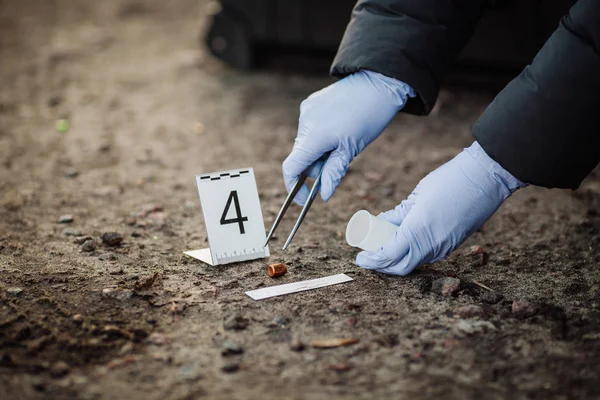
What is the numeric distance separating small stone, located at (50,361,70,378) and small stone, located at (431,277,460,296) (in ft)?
3.06

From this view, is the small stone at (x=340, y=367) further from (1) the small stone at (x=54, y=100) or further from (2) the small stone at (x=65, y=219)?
(1) the small stone at (x=54, y=100)

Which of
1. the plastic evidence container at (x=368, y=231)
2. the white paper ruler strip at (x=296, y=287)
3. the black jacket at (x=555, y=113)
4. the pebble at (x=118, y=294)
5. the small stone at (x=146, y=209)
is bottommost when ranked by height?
the white paper ruler strip at (x=296, y=287)

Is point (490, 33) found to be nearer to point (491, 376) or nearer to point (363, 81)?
point (363, 81)

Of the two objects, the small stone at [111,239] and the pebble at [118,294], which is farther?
the small stone at [111,239]

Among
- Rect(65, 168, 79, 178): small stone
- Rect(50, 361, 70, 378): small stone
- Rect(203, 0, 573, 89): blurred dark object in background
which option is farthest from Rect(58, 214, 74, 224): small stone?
Rect(203, 0, 573, 89): blurred dark object in background

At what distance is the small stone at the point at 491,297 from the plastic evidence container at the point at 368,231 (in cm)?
30

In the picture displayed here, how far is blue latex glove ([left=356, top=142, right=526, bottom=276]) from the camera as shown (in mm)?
1736

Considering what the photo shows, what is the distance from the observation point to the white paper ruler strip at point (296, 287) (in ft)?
5.66

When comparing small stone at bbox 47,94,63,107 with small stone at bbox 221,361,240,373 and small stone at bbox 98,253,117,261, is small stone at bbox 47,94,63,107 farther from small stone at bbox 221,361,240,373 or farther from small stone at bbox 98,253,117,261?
small stone at bbox 221,361,240,373

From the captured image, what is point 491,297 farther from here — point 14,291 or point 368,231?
point 14,291

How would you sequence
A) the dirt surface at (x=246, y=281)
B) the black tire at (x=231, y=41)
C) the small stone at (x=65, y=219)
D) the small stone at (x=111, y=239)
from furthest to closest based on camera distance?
the black tire at (x=231, y=41) < the small stone at (x=65, y=219) < the small stone at (x=111, y=239) < the dirt surface at (x=246, y=281)

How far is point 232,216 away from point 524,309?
2.69ft

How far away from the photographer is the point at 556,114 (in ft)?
5.20

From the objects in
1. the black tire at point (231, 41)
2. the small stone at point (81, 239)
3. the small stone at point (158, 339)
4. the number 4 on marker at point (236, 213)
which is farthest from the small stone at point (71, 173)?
the black tire at point (231, 41)
